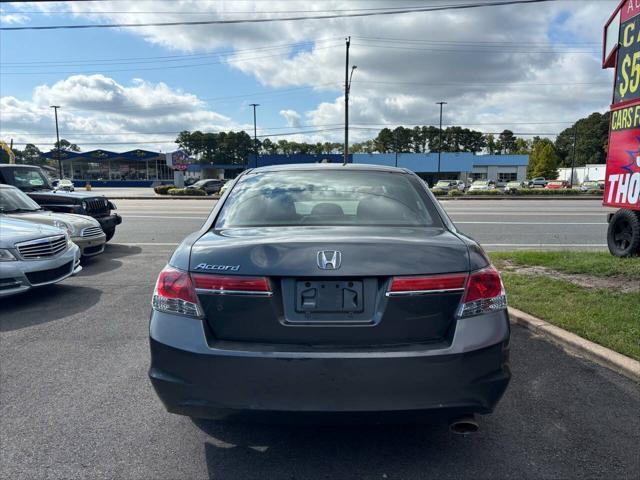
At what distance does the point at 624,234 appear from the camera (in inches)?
320

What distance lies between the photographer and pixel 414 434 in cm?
293

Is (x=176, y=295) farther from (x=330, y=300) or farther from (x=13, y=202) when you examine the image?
(x=13, y=202)

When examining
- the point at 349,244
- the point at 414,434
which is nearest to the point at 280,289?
the point at 349,244

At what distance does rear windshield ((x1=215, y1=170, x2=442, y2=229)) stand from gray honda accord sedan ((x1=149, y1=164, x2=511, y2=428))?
0.59m

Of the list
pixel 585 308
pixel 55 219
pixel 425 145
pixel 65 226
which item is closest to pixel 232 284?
pixel 585 308

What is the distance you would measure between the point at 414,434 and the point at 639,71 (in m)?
6.88

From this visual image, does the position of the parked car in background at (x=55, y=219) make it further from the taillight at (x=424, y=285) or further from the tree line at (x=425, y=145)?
the tree line at (x=425, y=145)

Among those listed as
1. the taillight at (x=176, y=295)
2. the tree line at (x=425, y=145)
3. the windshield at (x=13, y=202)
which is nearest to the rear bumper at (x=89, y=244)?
the windshield at (x=13, y=202)

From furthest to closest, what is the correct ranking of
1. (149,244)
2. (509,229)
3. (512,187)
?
(512,187) < (509,229) < (149,244)

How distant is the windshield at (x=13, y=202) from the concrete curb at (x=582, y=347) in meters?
7.56

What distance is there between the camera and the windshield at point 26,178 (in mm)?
10172

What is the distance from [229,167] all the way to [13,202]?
87634 mm

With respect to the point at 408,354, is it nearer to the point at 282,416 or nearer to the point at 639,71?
the point at 282,416

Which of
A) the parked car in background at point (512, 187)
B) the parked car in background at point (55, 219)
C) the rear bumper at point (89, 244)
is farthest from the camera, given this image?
the parked car in background at point (512, 187)
